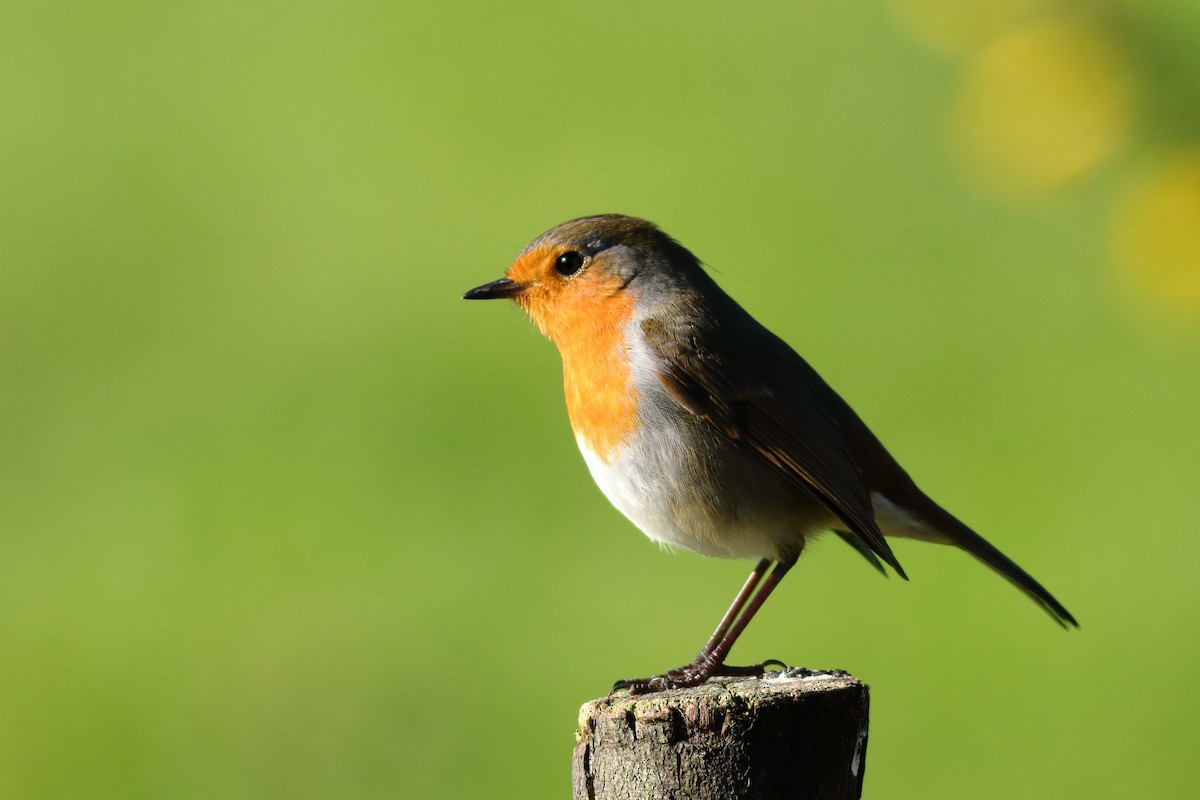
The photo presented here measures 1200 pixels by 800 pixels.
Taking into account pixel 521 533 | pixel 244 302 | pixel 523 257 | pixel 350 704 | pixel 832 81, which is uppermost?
pixel 832 81

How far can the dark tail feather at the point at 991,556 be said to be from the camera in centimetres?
402

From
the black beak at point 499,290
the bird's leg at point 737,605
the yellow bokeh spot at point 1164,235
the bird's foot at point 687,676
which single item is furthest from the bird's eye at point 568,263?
the yellow bokeh spot at point 1164,235

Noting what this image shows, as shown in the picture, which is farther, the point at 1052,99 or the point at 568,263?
the point at 568,263

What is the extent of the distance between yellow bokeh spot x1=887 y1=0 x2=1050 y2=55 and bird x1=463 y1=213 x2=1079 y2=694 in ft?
2.82

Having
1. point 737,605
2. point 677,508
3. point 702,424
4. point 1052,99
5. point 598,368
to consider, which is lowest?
point 737,605

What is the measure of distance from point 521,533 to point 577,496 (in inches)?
13.4

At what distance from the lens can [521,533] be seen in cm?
701

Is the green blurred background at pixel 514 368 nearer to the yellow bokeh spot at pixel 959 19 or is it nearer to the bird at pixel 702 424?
the yellow bokeh spot at pixel 959 19

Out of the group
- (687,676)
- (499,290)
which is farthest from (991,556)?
(499,290)

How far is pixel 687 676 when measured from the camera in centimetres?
354

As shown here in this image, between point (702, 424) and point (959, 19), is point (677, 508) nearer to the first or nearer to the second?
point (702, 424)

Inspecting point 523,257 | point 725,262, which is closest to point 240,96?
point 725,262

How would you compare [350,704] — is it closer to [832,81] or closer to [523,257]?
[523,257]

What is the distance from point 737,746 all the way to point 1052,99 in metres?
1.49
